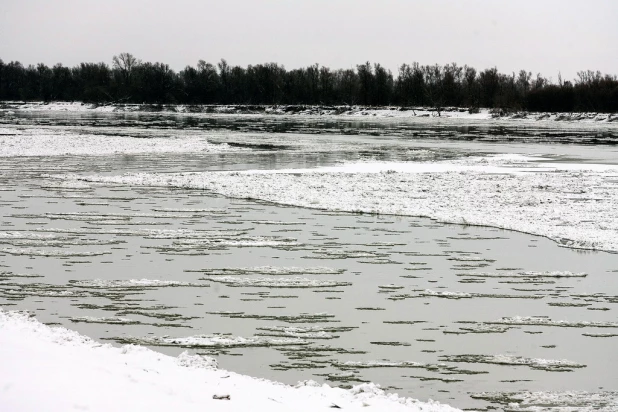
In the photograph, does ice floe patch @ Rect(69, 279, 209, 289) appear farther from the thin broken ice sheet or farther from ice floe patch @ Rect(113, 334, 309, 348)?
the thin broken ice sheet

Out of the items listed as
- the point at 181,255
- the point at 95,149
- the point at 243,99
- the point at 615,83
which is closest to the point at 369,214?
the point at 181,255

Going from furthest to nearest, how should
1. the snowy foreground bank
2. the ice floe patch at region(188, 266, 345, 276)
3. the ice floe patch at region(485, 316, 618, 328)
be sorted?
the ice floe patch at region(188, 266, 345, 276) < the ice floe patch at region(485, 316, 618, 328) < the snowy foreground bank

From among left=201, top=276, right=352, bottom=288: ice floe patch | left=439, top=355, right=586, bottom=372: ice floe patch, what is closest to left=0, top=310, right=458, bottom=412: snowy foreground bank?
left=439, top=355, right=586, bottom=372: ice floe patch

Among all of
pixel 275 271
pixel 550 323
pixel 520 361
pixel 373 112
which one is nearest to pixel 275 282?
pixel 275 271

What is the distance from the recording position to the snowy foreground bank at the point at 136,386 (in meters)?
4.65

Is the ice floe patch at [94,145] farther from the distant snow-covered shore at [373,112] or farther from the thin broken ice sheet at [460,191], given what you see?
the distant snow-covered shore at [373,112]

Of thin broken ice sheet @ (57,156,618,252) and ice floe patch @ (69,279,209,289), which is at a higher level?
thin broken ice sheet @ (57,156,618,252)

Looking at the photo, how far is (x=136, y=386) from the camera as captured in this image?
5207mm

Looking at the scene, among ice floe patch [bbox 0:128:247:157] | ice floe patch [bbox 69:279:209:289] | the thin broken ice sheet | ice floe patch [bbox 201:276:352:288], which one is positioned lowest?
ice floe patch [bbox 201:276:352:288]

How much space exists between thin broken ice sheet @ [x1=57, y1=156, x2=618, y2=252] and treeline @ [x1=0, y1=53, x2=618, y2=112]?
6503 centimetres

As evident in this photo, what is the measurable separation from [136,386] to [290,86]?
382 feet

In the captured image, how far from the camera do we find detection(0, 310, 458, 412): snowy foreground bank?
15.3 feet

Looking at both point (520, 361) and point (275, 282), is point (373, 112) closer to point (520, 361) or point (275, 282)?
point (275, 282)

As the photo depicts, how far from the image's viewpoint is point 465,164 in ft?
82.6
